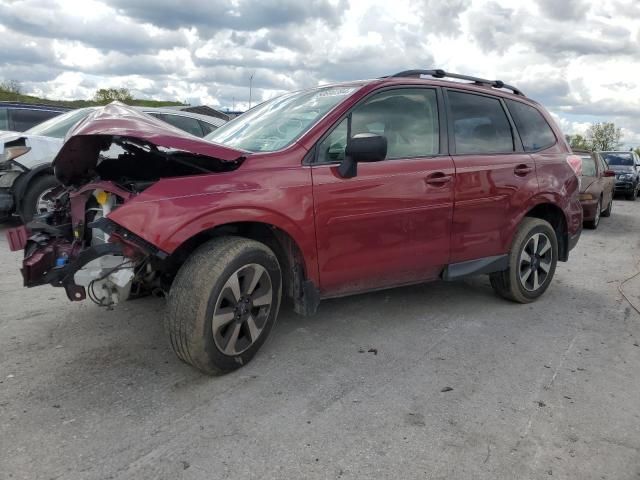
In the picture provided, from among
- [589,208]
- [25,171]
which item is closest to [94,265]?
[25,171]

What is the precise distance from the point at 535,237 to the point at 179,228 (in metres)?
3.32

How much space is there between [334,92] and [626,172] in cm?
1613

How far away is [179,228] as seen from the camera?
9.29 feet

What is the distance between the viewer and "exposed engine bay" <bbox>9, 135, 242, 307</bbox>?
291 cm

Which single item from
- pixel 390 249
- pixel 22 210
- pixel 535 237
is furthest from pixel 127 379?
pixel 22 210

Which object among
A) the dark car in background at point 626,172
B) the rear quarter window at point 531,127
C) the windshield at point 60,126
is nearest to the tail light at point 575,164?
the rear quarter window at point 531,127

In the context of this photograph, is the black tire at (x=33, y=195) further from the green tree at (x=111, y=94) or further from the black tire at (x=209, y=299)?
the green tree at (x=111, y=94)

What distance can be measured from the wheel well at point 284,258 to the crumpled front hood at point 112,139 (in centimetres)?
49

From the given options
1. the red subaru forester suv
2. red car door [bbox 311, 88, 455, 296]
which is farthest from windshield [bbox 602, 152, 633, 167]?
red car door [bbox 311, 88, 455, 296]

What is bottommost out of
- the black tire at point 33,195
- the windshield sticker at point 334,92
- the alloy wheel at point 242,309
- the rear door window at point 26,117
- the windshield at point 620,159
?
the alloy wheel at point 242,309

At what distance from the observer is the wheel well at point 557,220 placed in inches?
196

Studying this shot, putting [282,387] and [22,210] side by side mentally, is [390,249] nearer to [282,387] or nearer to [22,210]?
[282,387]

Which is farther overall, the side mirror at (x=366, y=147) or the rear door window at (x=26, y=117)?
the rear door window at (x=26, y=117)

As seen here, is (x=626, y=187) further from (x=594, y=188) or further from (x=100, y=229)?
(x=100, y=229)
